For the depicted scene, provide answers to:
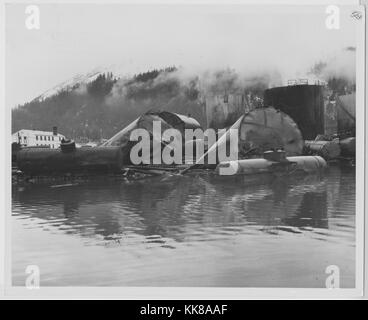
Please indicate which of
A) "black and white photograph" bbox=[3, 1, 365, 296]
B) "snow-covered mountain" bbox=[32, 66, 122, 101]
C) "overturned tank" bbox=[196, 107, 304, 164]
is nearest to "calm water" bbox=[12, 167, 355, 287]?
"black and white photograph" bbox=[3, 1, 365, 296]

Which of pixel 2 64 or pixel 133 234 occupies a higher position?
pixel 2 64

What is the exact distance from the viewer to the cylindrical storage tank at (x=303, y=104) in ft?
7.19

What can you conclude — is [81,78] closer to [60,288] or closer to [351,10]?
[60,288]

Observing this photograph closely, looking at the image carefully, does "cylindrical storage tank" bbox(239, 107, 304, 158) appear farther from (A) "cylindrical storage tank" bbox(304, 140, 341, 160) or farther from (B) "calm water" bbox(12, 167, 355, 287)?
(B) "calm water" bbox(12, 167, 355, 287)

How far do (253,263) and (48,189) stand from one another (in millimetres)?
979

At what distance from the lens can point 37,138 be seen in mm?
2160

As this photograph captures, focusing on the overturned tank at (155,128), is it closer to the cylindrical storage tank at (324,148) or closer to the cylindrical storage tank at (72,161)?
the cylindrical storage tank at (72,161)

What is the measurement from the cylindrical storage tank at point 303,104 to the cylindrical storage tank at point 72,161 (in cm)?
75

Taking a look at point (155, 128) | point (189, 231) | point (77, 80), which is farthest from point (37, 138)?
point (189, 231)

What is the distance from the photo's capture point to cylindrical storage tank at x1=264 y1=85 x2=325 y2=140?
7.19ft

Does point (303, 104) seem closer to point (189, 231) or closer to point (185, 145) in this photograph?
point (185, 145)

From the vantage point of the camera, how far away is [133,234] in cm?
214
